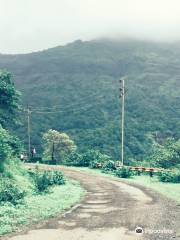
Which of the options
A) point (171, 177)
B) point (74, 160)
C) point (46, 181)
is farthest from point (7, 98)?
point (74, 160)

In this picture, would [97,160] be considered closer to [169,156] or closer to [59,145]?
[169,156]

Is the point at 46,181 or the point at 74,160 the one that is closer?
the point at 46,181

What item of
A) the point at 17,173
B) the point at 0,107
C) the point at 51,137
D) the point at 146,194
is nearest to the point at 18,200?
the point at 146,194

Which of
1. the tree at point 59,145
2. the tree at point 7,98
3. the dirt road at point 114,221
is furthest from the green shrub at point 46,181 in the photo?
the tree at point 59,145

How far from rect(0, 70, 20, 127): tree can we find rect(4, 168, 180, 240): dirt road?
1783 cm

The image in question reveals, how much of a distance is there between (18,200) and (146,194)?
8.55m

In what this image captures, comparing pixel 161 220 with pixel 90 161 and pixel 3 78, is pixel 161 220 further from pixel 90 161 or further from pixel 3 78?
pixel 90 161

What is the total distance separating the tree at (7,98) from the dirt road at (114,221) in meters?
17.8

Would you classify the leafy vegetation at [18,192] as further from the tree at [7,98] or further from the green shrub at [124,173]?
the green shrub at [124,173]

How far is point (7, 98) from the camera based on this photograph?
Result: 39.4 meters

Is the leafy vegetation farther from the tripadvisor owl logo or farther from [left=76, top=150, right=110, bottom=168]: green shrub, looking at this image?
[left=76, top=150, right=110, bottom=168]: green shrub

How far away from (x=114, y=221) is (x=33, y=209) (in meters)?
3.90

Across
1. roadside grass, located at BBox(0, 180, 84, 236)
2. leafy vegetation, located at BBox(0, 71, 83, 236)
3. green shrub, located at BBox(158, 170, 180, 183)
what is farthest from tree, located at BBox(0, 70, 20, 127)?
roadside grass, located at BBox(0, 180, 84, 236)

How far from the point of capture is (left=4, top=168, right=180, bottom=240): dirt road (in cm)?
1408
